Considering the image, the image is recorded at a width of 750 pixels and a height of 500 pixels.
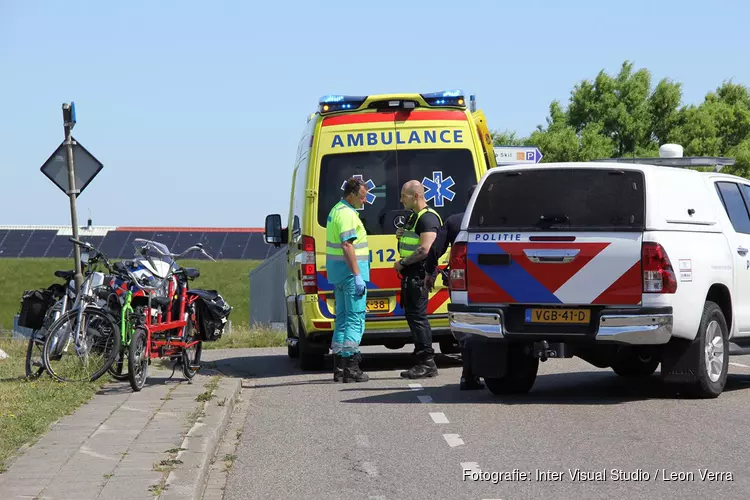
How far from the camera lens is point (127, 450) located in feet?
27.5

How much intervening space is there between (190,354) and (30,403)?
311cm

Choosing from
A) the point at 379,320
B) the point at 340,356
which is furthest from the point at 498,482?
the point at 379,320

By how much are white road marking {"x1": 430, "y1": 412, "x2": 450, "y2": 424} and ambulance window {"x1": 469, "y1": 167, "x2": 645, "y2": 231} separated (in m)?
1.69

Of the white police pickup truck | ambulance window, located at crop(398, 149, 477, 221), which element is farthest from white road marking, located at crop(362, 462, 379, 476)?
ambulance window, located at crop(398, 149, 477, 221)

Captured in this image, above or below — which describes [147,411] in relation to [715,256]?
below

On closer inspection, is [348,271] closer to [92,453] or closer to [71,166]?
[71,166]

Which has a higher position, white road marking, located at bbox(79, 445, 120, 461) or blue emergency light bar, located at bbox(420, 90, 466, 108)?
blue emergency light bar, located at bbox(420, 90, 466, 108)

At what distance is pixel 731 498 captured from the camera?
7.11 metres

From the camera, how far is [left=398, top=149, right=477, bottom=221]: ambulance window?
15.0 meters

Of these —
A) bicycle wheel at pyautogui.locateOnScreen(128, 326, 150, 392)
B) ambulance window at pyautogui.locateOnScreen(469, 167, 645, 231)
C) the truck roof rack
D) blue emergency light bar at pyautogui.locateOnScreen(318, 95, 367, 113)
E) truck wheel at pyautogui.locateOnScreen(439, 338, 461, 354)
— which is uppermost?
blue emergency light bar at pyautogui.locateOnScreen(318, 95, 367, 113)

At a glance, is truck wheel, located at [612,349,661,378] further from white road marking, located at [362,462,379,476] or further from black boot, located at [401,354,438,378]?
white road marking, located at [362,462,379,476]

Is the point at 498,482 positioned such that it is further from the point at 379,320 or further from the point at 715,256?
the point at 379,320

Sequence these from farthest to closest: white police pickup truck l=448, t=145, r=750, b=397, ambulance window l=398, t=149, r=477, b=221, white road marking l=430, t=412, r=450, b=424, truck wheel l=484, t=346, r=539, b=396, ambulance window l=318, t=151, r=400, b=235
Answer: ambulance window l=398, t=149, r=477, b=221, ambulance window l=318, t=151, r=400, b=235, truck wheel l=484, t=346, r=539, b=396, white police pickup truck l=448, t=145, r=750, b=397, white road marking l=430, t=412, r=450, b=424

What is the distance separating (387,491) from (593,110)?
5033 cm
